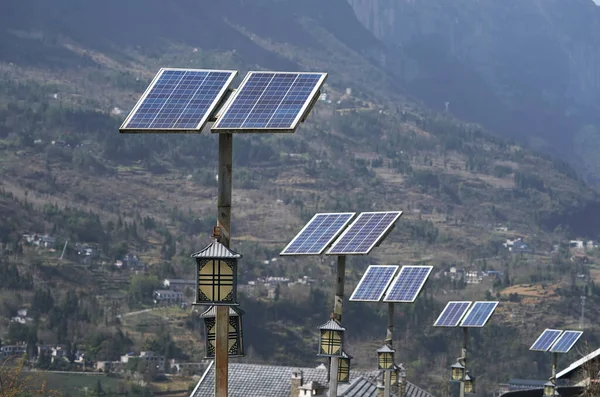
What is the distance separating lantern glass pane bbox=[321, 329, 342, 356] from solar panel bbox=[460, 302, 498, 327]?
25.4m

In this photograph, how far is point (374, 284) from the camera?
A: 45.1 metres

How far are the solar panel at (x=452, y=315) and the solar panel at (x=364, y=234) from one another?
20.7 metres

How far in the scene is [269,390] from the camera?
8456 cm

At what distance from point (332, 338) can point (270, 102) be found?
9.60 m

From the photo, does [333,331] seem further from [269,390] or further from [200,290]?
[269,390]

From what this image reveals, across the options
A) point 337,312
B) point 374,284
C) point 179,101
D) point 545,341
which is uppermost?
point 545,341

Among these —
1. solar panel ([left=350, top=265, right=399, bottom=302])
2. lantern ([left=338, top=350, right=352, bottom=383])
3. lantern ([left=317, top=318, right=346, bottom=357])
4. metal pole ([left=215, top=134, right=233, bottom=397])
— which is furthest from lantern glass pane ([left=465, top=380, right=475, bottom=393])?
metal pole ([left=215, top=134, right=233, bottom=397])

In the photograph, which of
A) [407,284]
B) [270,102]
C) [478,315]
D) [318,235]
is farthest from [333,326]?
[478,315]

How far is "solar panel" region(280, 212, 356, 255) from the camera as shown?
3403 centimetres

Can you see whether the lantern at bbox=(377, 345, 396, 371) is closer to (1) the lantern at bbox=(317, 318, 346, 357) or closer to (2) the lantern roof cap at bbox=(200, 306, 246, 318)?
(1) the lantern at bbox=(317, 318, 346, 357)

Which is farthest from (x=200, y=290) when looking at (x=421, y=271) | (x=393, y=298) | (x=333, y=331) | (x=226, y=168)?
(x=421, y=271)

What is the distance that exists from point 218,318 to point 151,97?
4191 mm

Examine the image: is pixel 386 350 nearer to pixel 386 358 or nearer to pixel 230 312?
pixel 386 358

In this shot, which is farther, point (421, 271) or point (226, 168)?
point (421, 271)
